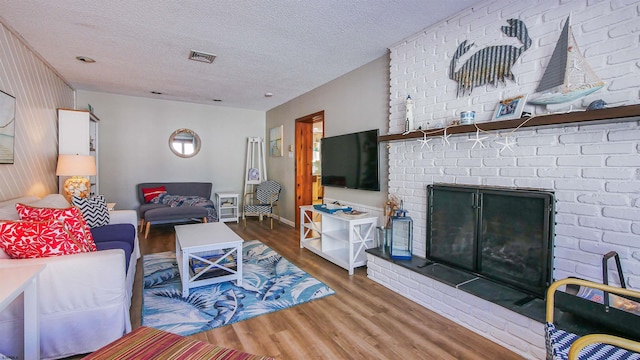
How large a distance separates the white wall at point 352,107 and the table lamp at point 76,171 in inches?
115

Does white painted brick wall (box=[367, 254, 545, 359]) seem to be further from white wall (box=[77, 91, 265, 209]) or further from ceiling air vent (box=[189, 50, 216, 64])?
white wall (box=[77, 91, 265, 209])

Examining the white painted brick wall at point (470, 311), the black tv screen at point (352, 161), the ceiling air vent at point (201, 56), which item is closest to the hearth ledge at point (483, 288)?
the white painted brick wall at point (470, 311)

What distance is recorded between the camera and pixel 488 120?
2.16 m

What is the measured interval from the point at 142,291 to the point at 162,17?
236 centimetres

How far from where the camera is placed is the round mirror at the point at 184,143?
18.4 feet

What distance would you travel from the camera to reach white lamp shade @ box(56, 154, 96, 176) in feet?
11.1

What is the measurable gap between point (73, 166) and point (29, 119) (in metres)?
0.63

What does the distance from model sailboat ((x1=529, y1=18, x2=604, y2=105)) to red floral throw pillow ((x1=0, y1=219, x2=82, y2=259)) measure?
3.07 m

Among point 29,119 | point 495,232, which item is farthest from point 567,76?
point 29,119

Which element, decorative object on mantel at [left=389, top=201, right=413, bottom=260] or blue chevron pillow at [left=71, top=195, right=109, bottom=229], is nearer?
decorative object on mantel at [left=389, top=201, right=413, bottom=260]

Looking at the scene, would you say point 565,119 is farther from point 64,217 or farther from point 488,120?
point 64,217

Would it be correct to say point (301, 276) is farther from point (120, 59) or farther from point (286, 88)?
point (120, 59)

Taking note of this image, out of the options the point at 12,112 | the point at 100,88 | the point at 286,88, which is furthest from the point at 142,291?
the point at 100,88

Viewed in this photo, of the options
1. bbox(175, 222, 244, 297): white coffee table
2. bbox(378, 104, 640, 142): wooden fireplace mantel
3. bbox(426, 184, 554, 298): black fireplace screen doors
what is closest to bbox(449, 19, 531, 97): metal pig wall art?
bbox(378, 104, 640, 142): wooden fireplace mantel
